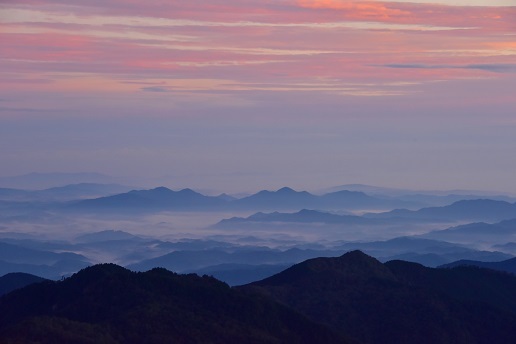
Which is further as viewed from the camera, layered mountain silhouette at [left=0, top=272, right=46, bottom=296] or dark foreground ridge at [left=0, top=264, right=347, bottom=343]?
layered mountain silhouette at [left=0, top=272, right=46, bottom=296]

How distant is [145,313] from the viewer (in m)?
85.4

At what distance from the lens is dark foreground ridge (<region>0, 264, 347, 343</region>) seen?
79.7 meters

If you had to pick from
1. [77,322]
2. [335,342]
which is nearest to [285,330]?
[335,342]

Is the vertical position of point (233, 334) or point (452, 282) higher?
point (452, 282)

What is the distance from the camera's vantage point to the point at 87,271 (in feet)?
322

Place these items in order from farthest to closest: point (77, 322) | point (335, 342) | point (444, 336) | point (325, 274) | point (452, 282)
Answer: point (452, 282)
point (325, 274)
point (444, 336)
point (335, 342)
point (77, 322)

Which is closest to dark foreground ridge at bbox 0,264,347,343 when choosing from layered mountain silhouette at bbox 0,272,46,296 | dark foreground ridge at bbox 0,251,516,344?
dark foreground ridge at bbox 0,251,516,344

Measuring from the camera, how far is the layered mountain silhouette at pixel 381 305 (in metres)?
105

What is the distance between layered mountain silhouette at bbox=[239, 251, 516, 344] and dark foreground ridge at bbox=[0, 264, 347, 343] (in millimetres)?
11803

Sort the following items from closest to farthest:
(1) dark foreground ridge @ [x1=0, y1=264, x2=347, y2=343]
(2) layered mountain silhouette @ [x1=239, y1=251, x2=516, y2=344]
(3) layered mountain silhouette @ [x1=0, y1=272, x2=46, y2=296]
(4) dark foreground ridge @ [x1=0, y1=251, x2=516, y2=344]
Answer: (1) dark foreground ridge @ [x1=0, y1=264, x2=347, y2=343] < (4) dark foreground ridge @ [x1=0, y1=251, x2=516, y2=344] < (2) layered mountain silhouette @ [x1=239, y1=251, x2=516, y2=344] < (3) layered mountain silhouette @ [x1=0, y1=272, x2=46, y2=296]

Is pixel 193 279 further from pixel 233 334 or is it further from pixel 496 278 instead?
pixel 496 278

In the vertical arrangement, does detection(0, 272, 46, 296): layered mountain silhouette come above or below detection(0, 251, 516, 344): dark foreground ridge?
above

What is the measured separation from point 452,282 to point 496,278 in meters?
10.7

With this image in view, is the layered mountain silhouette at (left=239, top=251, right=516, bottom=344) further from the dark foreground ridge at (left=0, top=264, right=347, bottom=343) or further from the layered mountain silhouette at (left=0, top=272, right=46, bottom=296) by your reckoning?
the layered mountain silhouette at (left=0, top=272, right=46, bottom=296)
